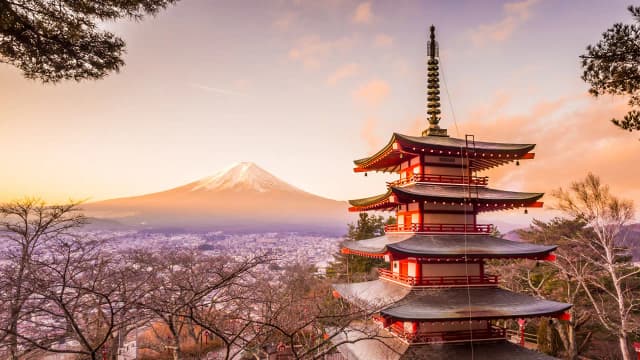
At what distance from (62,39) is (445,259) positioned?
12186mm

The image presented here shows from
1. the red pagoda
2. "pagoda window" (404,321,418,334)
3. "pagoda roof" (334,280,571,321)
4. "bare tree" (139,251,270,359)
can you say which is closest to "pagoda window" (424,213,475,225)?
the red pagoda

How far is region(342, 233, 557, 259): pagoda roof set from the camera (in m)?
11.6

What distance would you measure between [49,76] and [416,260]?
38.1ft

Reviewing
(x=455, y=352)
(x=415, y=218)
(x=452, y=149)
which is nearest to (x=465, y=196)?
(x=452, y=149)

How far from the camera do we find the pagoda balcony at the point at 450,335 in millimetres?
11719

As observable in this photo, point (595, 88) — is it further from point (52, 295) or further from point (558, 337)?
point (558, 337)

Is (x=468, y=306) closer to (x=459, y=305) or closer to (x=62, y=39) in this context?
(x=459, y=305)

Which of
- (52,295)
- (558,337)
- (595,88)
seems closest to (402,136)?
(595,88)

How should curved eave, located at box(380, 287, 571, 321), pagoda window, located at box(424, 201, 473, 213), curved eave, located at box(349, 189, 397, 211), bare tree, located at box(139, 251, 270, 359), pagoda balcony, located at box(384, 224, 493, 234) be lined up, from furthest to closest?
curved eave, located at box(349, 189, 397, 211)
pagoda window, located at box(424, 201, 473, 213)
pagoda balcony, located at box(384, 224, 493, 234)
curved eave, located at box(380, 287, 571, 321)
bare tree, located at box(139, 251, 270, 359)

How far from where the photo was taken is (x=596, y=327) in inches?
871

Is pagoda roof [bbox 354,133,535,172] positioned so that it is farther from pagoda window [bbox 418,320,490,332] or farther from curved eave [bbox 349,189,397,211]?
pagoda window [bbox 418,320,490,332]

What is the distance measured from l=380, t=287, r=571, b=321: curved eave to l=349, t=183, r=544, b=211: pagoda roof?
323 centimetres

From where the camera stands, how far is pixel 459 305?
11469 millimetres

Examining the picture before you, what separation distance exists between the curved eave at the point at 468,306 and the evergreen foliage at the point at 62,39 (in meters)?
9.78
